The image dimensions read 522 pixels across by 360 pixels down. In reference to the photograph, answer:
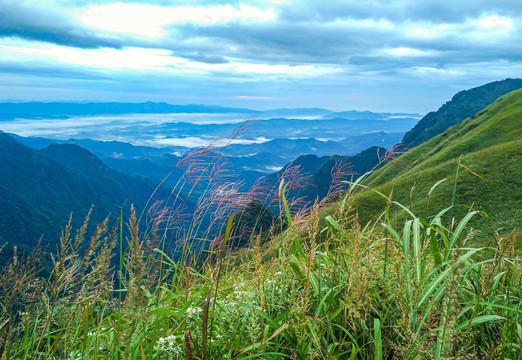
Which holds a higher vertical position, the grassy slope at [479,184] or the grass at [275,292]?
the grass at [275,292]

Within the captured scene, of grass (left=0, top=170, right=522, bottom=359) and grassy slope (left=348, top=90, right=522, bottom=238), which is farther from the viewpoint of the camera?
grassy slope (left=348, top=90, right=522, bottom=238)

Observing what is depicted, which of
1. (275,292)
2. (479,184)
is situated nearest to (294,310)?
(275,292)

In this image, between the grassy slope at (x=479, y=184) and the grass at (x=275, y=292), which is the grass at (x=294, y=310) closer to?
the grass at (x=275, y=292)

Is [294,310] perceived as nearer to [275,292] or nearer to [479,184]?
[275,292]

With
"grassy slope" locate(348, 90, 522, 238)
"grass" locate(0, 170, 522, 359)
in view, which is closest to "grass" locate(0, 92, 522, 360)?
"grass" locate(0, 170, 522, 359)

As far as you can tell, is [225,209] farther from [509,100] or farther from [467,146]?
[509,100]

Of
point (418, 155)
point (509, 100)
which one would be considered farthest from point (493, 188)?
point (509, 100)

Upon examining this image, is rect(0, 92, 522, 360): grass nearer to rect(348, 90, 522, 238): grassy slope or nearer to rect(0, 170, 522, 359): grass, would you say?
rect(0, 170, 522, 359): grass

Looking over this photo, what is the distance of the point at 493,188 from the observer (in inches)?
1470

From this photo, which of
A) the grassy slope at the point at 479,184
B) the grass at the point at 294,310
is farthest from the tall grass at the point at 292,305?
the grassy slope at the point at 479,184

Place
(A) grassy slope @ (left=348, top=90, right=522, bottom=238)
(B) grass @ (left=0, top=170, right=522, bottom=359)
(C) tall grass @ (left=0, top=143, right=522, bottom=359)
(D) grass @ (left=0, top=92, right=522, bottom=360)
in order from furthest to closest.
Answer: (A) grassy slope @ (left=348, top=90, right=522, bottom=238) → (B) grass @ (left=0, top=170, right=522, bottom=359) → (C) tall grass @ (left=0, top=143, right=522, bottom=359) → (D) grass @ (left=0, top=92, right=522, bottom=360)

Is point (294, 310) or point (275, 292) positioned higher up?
point (294, 310)

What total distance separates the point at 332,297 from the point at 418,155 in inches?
4115

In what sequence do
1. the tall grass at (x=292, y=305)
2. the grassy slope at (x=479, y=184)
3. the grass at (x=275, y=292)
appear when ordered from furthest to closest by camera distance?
the grassy slope at (x=479, y=184), the tall grass at (x=292, y=305), the grass at (x=275, y=292)
